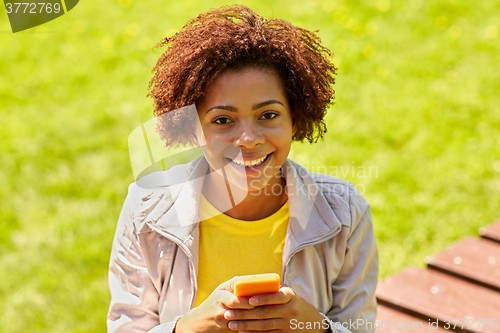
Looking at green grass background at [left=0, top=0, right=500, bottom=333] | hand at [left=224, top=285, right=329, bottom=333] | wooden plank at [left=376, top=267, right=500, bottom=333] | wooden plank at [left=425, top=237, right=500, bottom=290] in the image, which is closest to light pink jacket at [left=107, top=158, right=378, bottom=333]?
hand at [left=224, top=285, right=329, bottom=333]

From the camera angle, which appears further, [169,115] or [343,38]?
[343,38]

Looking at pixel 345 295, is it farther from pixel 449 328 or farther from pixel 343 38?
pixel 343 38

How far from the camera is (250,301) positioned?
142 centimetres

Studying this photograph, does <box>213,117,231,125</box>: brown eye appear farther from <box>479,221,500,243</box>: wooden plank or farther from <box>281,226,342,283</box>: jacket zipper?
<box>479,221,500,243</box>: wooden plank

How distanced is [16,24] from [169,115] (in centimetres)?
378

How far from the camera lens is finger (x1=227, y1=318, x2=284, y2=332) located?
4.76 feet

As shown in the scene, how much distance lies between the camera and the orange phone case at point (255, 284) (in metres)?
1.41

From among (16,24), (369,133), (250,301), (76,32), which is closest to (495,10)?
(369,133)

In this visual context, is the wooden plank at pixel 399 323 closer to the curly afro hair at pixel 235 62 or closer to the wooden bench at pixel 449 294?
the wooden bench at pixel 449 294

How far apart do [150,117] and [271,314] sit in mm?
2676

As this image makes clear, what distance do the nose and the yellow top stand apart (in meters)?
0.28

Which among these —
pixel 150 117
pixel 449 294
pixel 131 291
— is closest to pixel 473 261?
pixel 449 294

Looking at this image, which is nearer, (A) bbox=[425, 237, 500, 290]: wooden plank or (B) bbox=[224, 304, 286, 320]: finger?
(B) bbox=[224, 304, 286, 320]: finger

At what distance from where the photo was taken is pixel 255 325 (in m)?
1.45
